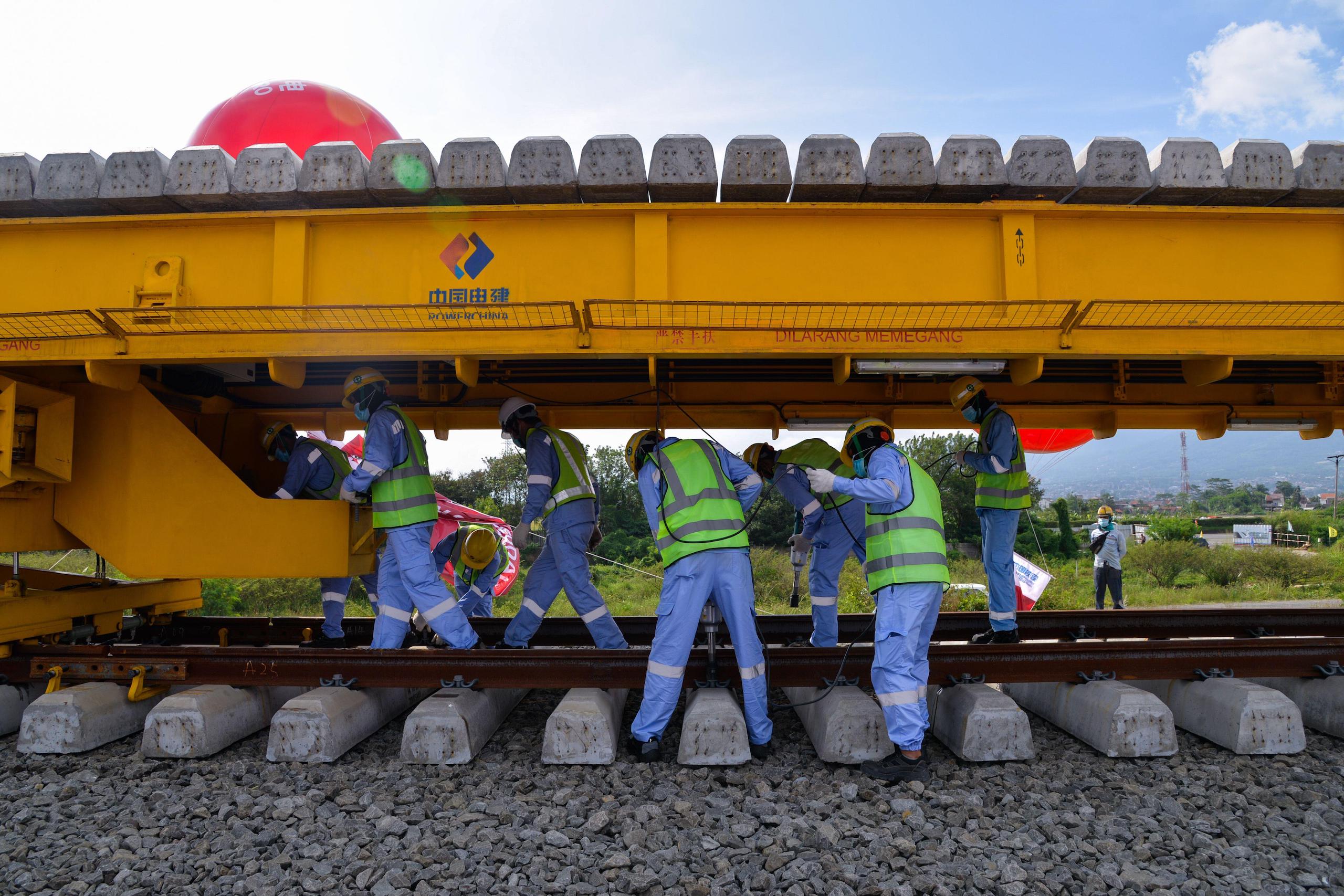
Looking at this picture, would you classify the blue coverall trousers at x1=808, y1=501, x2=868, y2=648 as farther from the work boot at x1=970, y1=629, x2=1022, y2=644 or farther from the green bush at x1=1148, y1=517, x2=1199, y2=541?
the green bush at x1=1148, y1=517, x2=1199, y2=541

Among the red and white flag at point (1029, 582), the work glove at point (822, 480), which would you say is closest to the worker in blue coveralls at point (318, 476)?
the work glove at point (822, 480)

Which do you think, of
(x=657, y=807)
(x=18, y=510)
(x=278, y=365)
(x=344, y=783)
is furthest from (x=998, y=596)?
(x=18, y=510)

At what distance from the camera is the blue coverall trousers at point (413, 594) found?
4746 millimetres

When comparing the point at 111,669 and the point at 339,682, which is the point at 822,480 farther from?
the point at 111,669

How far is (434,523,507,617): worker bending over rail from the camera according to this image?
21.6 ft

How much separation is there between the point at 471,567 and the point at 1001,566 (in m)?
4.31

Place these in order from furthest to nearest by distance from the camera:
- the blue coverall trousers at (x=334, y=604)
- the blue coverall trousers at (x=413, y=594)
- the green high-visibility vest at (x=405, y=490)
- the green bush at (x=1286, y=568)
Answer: the green bush at (x=1286, y=568) < the blue coverall trousers at (x=334, y=604) < the green high-visibility vest at (x=405, y=490) < the blue coverall trousers at (x=413, y=594)

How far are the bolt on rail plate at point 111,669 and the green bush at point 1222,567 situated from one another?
60.4 ft

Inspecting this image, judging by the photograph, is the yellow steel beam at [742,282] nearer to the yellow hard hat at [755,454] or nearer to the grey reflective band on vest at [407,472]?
the grey reflective band on vest at [407,472]

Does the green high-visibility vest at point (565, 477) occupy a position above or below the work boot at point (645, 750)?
above

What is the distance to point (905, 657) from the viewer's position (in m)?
3.85

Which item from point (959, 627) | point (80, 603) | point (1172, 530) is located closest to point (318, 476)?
point (80, 603)

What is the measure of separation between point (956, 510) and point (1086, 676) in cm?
1380

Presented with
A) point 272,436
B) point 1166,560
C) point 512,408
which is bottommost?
point 1166,560
